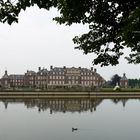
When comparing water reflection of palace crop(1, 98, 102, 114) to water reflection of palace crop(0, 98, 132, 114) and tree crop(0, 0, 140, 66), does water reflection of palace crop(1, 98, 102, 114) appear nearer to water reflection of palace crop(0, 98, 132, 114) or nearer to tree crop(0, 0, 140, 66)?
water reflection of palace crop(0, 98, 132, 114)

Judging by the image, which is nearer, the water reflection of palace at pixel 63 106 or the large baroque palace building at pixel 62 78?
the water reflection of palace at pixel 63 106

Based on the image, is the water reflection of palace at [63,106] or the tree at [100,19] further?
the water reflection of palace at [63,106]

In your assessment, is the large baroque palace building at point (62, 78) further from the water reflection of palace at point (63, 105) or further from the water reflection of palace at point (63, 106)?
the water reflection of palace at point (63, 106)

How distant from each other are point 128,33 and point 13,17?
190 centimetres

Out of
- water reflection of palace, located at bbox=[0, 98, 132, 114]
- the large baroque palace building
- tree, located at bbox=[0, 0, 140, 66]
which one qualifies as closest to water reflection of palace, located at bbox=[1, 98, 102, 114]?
water reflection of palace, located at bbox=[0, 98, 132, 114]

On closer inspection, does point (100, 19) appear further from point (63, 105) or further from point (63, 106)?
point (63, 105)

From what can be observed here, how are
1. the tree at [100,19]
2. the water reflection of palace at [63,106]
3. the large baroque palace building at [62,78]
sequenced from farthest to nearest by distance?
the large baroque palace building at [62,78] → the water reflection of palace at [63,106] → the tree at [100,19]

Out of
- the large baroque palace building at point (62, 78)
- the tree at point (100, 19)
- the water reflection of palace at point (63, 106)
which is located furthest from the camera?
the large baroque palace building at point (62, 78)

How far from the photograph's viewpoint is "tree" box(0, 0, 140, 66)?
6.00 m

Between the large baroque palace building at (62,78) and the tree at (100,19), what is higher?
the large baroque palace building at (62,78)

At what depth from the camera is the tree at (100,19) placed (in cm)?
600

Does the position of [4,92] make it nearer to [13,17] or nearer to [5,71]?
[5,71]

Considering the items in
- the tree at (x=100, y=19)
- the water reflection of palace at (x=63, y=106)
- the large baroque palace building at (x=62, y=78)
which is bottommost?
the water reflection of palace at (x=63, y=106)

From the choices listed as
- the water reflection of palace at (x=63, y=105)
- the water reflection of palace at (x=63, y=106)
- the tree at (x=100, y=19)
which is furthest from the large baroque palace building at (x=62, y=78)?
the tree at (x=100, y=19)
